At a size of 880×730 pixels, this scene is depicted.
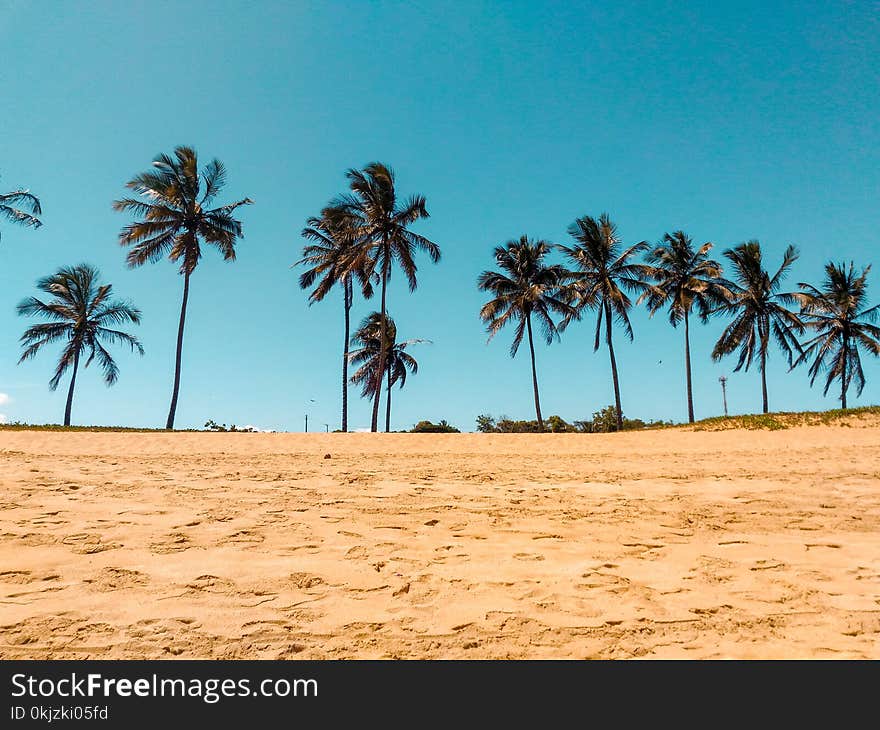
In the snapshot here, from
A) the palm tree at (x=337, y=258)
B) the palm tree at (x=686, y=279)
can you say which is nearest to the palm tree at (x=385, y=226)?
the palm tree at (x=337, y=258)

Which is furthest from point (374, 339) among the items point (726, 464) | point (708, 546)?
point (708, 546)

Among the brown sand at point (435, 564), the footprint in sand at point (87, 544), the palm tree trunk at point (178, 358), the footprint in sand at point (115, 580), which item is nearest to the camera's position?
the brown sand at point (435, 564)

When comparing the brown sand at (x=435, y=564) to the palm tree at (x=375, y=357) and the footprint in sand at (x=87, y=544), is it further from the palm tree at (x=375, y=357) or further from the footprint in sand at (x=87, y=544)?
the palm tree at (x=375, y=357)

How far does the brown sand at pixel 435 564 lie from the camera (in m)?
2.80

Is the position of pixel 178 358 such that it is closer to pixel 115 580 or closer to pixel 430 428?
pixel 430 428

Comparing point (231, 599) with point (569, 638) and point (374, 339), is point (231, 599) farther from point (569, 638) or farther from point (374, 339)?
point (374, 339)

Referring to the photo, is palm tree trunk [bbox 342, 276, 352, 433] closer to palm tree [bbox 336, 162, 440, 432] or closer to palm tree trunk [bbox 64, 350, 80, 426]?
palm tree [bbox 336, 162, 440, 432]

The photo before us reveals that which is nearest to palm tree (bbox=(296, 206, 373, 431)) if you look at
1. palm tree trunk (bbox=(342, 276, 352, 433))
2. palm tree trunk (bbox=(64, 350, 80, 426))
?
palm tree trunk (bbox=(342, 276, 352, 433))

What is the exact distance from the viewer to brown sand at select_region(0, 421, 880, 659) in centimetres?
280

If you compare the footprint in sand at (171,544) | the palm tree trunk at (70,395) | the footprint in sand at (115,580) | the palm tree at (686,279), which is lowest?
the footprint in sand at (115,580)

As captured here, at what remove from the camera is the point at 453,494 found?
259 inches

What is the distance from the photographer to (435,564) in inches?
156
